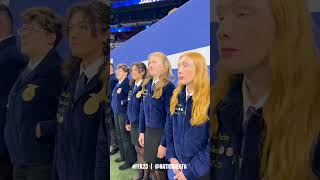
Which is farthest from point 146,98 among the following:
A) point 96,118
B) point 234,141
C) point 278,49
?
point 278,49

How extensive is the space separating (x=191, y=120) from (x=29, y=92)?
128 centimetres

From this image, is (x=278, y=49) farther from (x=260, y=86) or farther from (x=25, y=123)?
(x=25, y=123)

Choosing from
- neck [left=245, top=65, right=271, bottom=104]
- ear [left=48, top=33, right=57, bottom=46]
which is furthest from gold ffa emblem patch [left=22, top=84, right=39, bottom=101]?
neck [left=245, top=65, right=271, bottom=104]

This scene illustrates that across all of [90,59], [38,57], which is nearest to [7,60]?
[38,57]

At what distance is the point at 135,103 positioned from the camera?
3.34 metres

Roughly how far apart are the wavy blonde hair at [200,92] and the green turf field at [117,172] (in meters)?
0.53

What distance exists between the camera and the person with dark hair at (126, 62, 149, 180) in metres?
3.29

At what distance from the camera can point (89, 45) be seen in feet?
11.6

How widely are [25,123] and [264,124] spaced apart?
1755 millimetres

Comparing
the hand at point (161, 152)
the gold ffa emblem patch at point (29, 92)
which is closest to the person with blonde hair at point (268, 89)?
the hand at point (161, 152)

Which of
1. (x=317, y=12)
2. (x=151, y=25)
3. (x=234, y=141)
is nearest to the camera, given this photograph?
(x=317, y=12)

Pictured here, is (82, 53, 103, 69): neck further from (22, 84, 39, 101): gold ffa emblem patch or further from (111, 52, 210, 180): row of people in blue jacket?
(22, 84, 39, 101): gold ffa emblem patch

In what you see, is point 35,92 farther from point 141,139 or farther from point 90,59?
point 141,139

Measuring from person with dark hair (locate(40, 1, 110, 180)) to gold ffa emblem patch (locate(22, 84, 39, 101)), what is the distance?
0.72ft
